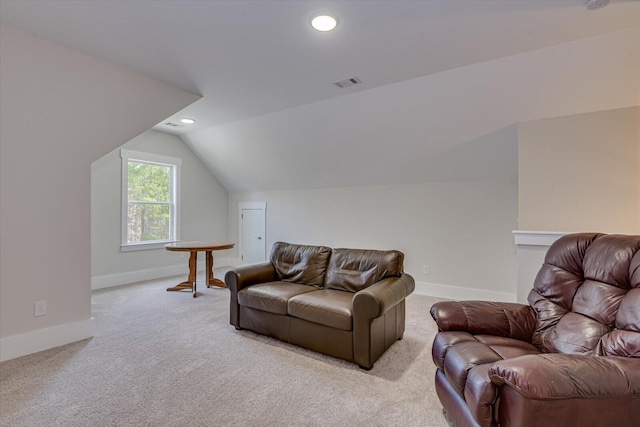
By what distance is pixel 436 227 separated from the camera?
14.6 ft

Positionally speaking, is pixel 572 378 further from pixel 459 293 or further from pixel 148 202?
pixel 148 202

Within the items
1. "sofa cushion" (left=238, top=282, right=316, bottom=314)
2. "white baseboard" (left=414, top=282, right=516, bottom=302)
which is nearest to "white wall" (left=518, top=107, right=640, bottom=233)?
"white baseboard" (left=414, top=282, right=516, bottom=302)

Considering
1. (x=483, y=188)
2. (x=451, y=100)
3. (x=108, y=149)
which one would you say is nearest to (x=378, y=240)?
(x=483, y=188)

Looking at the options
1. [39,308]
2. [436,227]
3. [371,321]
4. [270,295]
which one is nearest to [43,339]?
[39,308]

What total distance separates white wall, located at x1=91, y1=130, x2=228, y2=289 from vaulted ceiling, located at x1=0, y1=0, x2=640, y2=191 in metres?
1.46

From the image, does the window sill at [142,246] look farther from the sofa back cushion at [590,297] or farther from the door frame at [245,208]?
the sofa back cushion at [590,297]

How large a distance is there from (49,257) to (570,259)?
400 centimetres

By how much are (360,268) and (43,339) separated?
2830 mm

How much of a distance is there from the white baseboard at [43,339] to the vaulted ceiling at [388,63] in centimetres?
243

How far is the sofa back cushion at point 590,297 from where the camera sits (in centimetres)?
151

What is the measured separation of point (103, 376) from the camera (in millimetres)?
2271

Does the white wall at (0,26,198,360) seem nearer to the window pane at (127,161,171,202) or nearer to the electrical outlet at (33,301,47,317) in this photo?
the electrical outlet at (33,301,47,317)

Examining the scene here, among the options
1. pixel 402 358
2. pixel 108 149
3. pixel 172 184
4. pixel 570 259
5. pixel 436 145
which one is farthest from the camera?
pixel 172 184

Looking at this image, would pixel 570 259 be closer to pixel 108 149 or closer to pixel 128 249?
pixel 108 149
